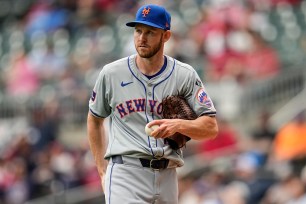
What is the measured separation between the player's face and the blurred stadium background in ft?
12.9

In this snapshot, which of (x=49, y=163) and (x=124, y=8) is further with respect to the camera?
(x=124, y=8)

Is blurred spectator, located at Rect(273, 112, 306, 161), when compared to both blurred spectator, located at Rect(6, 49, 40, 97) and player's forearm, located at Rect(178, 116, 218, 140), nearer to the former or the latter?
player's forearm, located at Rect(178, 116, 218, 140)

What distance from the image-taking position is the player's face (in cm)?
640

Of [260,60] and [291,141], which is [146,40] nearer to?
[291,141]

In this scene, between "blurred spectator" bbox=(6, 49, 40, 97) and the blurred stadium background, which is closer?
the blurred stadium background

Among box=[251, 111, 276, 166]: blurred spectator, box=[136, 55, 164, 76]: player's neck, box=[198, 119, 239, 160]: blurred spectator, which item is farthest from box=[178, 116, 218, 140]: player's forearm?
box=[198, 119, 239, 160]: blurred spectator

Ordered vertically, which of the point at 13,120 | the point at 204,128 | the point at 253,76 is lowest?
the point at 13,120

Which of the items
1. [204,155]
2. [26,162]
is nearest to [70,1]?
[26,162]

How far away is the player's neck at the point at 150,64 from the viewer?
6562 millimetres

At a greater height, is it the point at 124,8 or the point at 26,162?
the point at 124,8

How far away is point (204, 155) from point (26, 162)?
2699mm

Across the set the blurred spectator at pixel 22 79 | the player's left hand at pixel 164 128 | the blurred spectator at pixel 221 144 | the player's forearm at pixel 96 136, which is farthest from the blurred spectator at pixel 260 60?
the player's left hand at pixel 164 128

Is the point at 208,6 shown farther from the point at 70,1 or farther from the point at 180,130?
the point at 180,130

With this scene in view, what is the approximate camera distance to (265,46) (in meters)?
13.4
